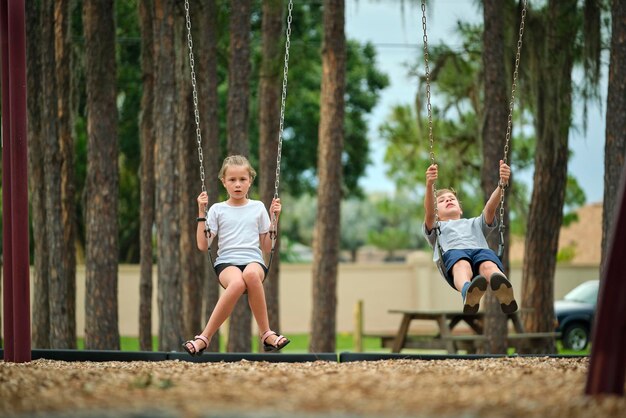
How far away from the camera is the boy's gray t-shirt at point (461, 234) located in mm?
7961

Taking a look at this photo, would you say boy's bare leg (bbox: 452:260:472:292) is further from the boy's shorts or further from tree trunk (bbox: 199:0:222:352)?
tree trunk (bbox: 199:0:222:352)

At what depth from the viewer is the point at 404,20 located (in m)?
12.6

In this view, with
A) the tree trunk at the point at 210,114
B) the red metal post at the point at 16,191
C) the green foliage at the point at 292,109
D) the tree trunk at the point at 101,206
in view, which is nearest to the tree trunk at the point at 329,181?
the tree trunk at the point at 210,114

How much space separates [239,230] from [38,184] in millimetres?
6764

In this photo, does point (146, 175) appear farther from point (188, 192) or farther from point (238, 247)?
point (238, 247)

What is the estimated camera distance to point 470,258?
790 cm

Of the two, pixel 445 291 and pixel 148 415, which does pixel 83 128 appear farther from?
pixel 148 415

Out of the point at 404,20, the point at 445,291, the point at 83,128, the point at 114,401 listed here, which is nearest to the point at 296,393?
the point at 114,401

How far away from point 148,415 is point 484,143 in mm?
8873

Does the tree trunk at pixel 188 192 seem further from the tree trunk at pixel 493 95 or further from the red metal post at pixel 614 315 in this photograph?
the red metal post at pixel 614 315

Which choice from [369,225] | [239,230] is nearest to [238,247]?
[239,230]

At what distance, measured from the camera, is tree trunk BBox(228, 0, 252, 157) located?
43.8 ft

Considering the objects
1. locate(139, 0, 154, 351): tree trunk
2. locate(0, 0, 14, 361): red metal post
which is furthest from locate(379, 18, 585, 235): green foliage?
locate(0, 0, 14, 361): red metal post

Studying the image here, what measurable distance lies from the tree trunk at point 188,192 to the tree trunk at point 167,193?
0.33m
